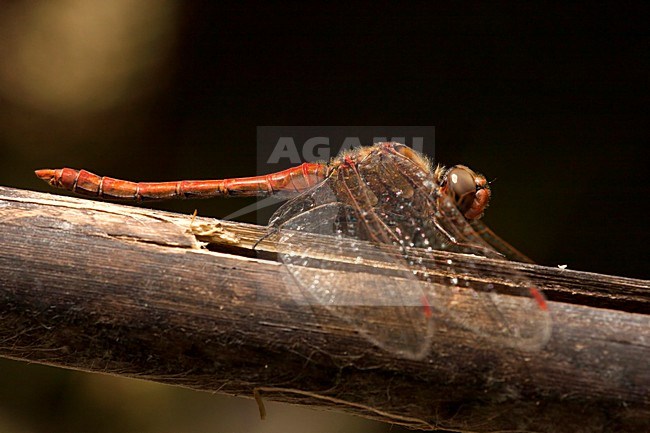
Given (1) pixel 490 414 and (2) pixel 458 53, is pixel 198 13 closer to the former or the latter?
(2) pixel 458 53

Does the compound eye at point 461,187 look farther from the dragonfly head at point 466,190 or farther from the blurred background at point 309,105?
the blurred background at point 309,105

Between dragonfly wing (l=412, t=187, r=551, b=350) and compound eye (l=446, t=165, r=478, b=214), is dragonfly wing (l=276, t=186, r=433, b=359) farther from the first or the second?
compound eye (l=446, t=165, r=478, b=214)

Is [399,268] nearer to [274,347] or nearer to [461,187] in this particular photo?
[274,347]

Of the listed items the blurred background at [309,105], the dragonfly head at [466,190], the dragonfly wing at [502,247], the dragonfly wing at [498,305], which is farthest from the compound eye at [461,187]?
the blurred background at [309,105]

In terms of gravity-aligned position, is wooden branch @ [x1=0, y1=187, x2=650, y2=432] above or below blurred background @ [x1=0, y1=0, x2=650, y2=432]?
below

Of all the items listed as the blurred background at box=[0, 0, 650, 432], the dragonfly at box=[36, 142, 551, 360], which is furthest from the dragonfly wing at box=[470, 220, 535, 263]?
the blurred background at box=[0, 0, 650, 432]

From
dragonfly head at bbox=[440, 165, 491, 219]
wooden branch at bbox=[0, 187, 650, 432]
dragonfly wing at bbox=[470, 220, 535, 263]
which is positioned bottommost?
wooden branch at bbox=[0, 187, 650, 432]

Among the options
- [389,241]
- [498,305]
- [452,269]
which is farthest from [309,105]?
[498,305]
